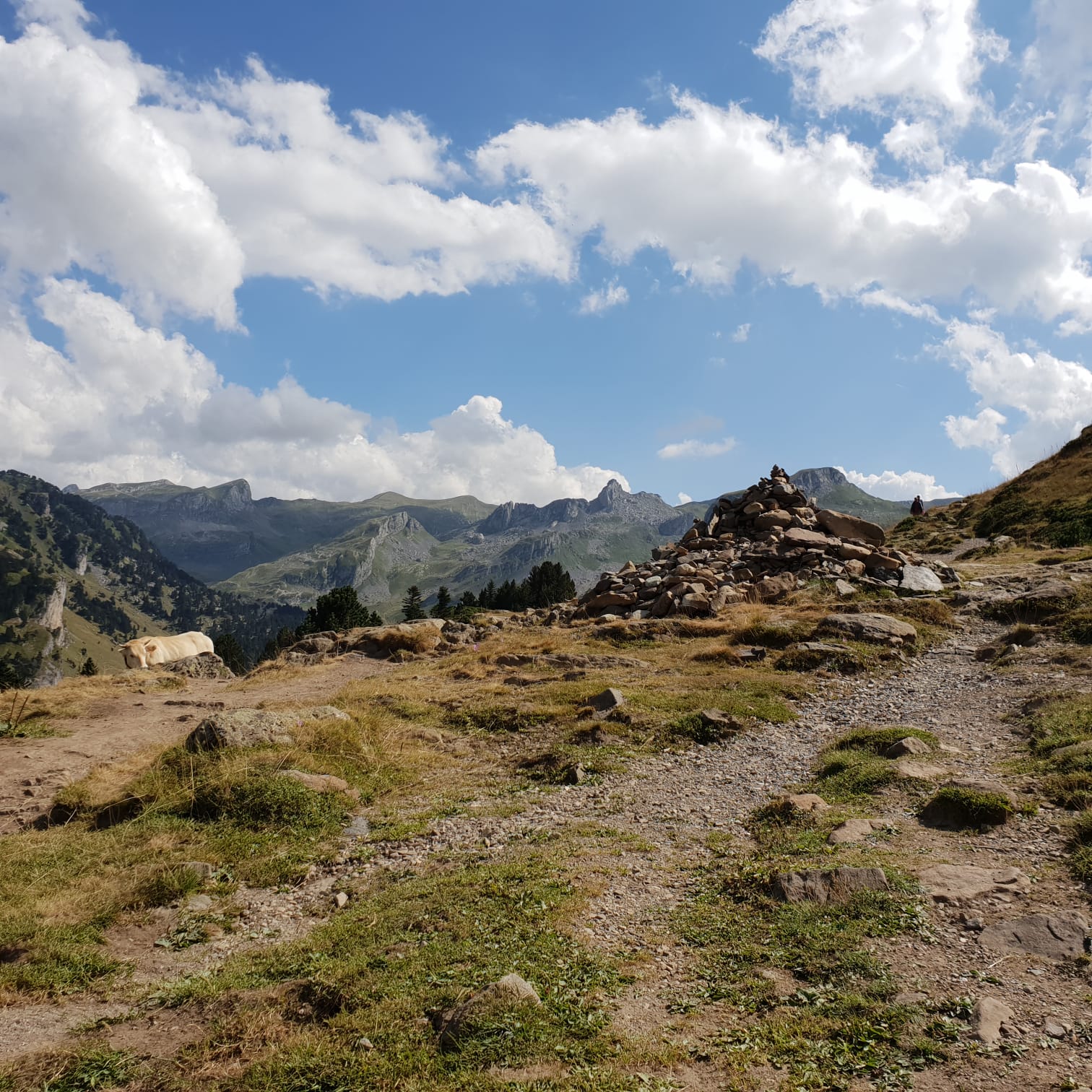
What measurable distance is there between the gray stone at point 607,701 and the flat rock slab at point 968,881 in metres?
9.93

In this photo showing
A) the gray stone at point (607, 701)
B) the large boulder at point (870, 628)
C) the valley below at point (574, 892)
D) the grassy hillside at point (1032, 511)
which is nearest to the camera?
the valley below at point (574, 892)

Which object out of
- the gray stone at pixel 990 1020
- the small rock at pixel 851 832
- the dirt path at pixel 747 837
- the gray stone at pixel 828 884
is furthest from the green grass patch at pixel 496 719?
the gray stone at pixel 990 1020

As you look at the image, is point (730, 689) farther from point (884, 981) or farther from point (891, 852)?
point (884, 981)

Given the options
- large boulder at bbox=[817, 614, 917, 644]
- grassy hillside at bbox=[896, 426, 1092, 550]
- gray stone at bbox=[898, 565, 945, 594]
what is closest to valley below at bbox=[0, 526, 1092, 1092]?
large boulder at bbox=[817, 614, 917, 644]

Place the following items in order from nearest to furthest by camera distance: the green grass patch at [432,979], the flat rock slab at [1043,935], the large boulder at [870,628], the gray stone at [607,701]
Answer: the green grass patch at [432,979] → the flat rock slab at [1043,935] → the gray stone at [607,701] → the large boulder at [870,628]

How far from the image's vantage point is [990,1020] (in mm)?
5668

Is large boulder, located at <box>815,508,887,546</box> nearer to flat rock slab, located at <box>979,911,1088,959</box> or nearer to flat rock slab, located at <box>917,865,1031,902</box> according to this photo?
flat rock slab, located at <box>917,865,1031,902</box>

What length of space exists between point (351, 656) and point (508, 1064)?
1111 inches

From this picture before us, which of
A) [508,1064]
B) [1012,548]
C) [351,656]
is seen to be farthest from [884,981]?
[1012,548]

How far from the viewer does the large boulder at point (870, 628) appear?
22578 millimetres

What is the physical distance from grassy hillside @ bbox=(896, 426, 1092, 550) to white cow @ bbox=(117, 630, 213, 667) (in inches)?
1763

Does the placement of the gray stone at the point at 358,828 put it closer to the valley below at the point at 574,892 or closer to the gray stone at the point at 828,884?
the valley below at the point at 574,892

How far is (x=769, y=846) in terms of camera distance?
389 inches

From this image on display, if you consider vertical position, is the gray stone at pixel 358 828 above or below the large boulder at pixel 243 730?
below
